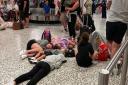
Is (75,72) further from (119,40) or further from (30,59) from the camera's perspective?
(119,40)

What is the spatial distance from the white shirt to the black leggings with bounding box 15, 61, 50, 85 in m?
1.52

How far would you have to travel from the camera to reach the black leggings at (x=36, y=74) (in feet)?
12.6

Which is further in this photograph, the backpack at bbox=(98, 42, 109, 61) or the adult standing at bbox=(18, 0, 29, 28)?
the adult standing at bbox=(18, 0, 29, 28)

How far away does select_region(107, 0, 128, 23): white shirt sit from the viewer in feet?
9.79

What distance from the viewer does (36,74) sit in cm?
398

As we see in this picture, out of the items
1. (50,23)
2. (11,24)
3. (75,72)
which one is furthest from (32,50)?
(50,23)

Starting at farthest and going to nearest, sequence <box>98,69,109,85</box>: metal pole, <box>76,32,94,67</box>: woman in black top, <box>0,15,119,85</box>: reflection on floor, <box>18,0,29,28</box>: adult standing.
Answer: <box>18,0,29,28</box>: adult standing → <box>76,32,94,67</box>: woman in black top → <box>0,15,119,85</box>: reflection on floor → <box>98,69,109,85</box>: metal pole

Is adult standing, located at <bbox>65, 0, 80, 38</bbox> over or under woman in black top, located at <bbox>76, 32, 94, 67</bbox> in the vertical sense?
over

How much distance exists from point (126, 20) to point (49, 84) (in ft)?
5.19

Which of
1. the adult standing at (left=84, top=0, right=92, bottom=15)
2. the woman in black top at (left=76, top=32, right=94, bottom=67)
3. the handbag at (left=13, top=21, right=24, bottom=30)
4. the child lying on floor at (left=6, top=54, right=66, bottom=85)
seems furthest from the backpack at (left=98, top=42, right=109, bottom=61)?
the handbag at (left=13, top=21, right=24, bottom=30)

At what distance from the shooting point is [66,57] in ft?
17.5

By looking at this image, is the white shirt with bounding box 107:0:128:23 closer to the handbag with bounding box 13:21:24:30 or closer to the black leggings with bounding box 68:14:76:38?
the black leggings with bounding box 68:14:76:38

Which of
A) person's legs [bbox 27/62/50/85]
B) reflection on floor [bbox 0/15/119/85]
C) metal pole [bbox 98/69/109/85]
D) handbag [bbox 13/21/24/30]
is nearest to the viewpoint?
metal pole [bbox 98/69/109/85]

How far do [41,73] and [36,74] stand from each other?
0.28 ft
